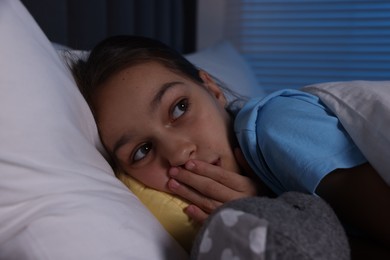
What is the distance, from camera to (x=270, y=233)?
399 millimetres

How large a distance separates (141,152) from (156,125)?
0.07 meters

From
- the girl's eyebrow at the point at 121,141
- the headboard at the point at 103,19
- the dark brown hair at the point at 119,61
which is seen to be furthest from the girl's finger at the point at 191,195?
the headboard at the point at 103,19

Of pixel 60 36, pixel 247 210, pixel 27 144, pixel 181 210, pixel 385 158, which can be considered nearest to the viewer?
pixel 247 210

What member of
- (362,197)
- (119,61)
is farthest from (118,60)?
(362,197)

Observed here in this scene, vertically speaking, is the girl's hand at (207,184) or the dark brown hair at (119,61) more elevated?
the dark brown hair at (119,61)

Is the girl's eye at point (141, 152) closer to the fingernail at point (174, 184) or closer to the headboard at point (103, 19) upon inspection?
the fingernail at point (174, 184)

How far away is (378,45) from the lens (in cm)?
222

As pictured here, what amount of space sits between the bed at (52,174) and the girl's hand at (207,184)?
16 centimetres

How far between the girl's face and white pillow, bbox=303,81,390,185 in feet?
0.67

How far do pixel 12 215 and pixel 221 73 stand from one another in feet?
3.32

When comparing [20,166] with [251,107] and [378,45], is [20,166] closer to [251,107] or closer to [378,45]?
[251,107]

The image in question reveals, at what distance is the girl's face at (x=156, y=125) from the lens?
0.80m

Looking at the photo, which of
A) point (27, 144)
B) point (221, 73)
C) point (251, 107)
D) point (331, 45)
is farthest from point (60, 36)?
point (331, 45)

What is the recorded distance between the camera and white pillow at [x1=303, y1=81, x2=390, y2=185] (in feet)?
2.19
